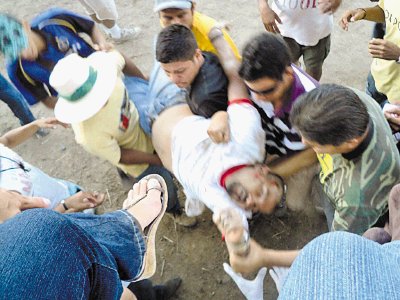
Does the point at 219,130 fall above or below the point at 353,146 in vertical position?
below

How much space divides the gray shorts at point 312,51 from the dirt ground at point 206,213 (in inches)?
24.6

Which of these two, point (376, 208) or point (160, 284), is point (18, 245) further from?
point (160, 284)

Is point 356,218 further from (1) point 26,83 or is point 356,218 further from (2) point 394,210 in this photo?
(1) point 26,83

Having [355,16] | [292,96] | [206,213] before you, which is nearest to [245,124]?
[292,96]

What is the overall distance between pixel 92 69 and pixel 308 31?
5.57ft

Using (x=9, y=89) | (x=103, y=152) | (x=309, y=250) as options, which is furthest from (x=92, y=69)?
(x=309, y=250)

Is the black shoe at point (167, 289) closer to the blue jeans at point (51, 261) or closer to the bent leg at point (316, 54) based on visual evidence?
the blue jeans at point (51, 261)

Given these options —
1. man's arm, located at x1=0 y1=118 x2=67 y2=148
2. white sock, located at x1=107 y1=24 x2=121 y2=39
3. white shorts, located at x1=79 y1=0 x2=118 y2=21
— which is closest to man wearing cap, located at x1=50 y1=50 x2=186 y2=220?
man's arm, located at x1=0 y1=118 x2=67 y2=148

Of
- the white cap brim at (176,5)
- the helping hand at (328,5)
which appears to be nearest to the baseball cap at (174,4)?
the white cap brim at (176,5)

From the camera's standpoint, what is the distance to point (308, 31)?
9.95 feet

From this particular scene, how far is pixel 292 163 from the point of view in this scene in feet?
6.87

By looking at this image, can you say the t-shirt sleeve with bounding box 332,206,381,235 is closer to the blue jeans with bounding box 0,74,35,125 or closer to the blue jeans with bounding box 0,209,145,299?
the blue jeans with bounding box 0,209,145,299

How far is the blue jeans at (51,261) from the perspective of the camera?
933 millimetres

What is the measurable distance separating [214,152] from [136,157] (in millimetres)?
727
